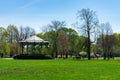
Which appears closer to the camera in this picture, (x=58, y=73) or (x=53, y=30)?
(x=58, y=73)

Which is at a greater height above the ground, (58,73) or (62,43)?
(62,43)

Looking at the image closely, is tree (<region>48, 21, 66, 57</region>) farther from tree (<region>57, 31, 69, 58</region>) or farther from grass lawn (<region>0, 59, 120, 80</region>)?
grass lawn (<region>0, 59, 120, 80</region>)

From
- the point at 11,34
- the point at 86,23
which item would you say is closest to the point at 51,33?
the point at 11,34

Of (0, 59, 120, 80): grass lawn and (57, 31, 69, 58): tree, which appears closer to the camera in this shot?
(0, 59, 120, 80): grass lawn

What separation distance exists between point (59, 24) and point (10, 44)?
18443mm

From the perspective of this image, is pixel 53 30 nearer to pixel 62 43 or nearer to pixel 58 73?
pixel 62 43

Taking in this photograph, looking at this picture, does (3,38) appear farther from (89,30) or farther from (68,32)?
(89,30)

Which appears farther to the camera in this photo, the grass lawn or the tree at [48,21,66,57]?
the tree at [48,21,66,57]

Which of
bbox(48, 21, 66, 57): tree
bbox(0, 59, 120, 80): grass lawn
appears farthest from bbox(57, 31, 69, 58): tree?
bbox(0, 59, 120, 80): grass lawn

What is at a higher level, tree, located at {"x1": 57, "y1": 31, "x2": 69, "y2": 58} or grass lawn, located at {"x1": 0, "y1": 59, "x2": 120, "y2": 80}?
tree, located at {"x1": 57, "y1": 31, "x2": 69, "y2": 58}

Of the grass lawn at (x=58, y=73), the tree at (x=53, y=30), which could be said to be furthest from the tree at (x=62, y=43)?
the grass lawn at (x=58, y=73)

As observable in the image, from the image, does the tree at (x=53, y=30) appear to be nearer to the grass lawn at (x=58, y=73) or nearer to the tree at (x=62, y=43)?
the tree at (x=62, y=43)

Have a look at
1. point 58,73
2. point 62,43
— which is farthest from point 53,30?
point 58,73

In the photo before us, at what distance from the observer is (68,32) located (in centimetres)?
12225
